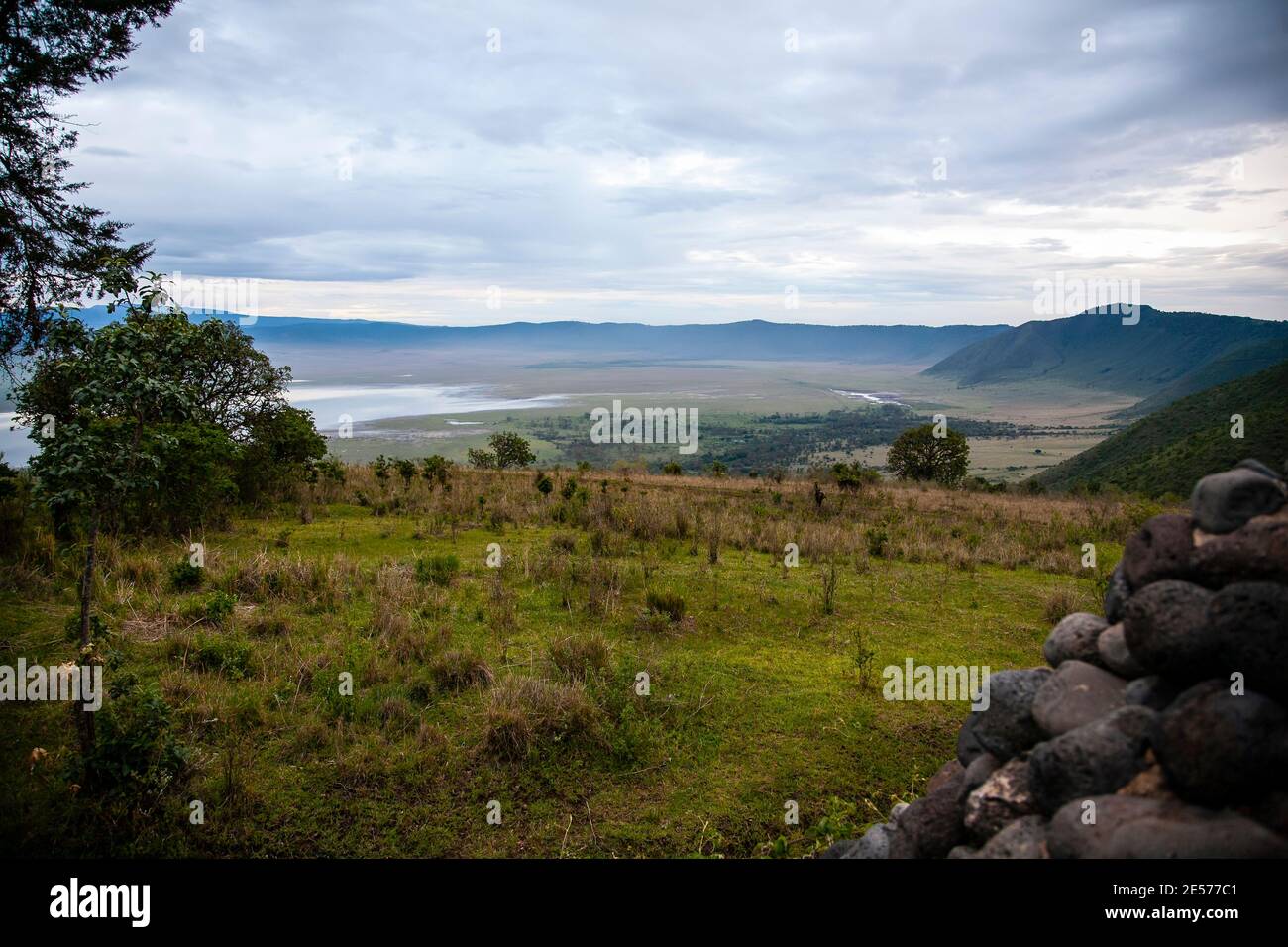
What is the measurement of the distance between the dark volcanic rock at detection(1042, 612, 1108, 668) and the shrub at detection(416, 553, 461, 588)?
7.87m

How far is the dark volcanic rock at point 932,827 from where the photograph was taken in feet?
11.8

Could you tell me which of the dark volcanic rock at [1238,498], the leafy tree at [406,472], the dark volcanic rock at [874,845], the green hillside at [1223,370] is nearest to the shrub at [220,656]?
the dark volcanic rock at [874,845]

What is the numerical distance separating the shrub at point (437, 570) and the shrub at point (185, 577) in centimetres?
282

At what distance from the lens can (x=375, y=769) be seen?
552cm

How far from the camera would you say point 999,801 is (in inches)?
132

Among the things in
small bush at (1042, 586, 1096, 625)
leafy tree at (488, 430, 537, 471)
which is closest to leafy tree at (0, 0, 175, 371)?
small bush at (1042, 586, 1096, 625)

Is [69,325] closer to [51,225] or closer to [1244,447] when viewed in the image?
[51,225]

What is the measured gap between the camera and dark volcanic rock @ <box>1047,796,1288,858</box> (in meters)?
2.52

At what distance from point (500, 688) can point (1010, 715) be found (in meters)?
4.25

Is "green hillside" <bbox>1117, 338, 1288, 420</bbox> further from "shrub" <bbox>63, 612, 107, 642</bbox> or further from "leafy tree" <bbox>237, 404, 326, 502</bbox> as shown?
"shrub" <bbox>63, 612, 107, 642</bbox>

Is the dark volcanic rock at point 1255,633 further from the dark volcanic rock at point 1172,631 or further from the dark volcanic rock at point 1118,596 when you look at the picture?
the dark volcanic rock at point 1118,596

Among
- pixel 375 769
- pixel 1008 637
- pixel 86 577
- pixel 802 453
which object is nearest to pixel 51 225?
pixel 86 577

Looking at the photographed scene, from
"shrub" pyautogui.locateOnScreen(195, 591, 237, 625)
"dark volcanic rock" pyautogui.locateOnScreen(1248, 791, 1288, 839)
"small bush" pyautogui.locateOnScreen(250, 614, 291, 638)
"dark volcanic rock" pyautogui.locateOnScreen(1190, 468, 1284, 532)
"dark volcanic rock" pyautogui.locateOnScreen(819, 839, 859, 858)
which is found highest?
"dark volcanic rock" pyautogui.locateOnScreen(1190, 468, 1284, 532)
